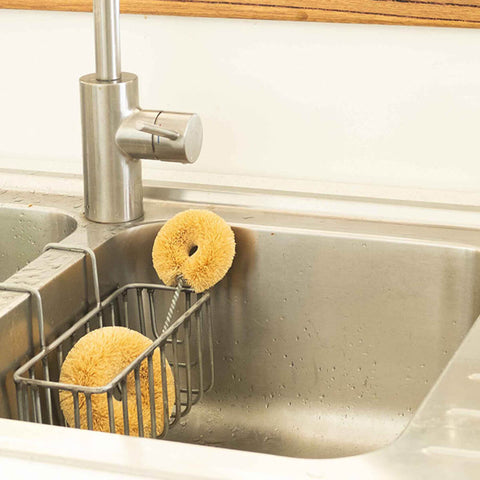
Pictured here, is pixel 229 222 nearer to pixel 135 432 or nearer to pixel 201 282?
pixel 201 282

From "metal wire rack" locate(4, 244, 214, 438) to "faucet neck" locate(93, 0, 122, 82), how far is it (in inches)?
7.5

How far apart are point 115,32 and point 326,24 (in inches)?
9.6

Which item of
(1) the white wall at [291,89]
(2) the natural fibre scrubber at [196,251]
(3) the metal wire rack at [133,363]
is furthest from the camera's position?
(1) the white wall at [291,89]

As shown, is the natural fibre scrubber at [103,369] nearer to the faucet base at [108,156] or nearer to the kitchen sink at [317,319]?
the kitchen sink at [317,319]

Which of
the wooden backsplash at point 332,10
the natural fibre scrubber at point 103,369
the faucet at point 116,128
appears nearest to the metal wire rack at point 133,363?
the natural fibre scrubber at point 103,369

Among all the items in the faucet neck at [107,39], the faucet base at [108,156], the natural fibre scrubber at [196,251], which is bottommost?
the natural fibre scrubber at [196,251]

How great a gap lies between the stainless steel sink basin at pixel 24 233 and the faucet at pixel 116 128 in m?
0.09

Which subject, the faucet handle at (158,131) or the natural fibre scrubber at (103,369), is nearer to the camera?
the natural fibre scrubber at (103,369)

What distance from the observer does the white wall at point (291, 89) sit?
3.53 feet

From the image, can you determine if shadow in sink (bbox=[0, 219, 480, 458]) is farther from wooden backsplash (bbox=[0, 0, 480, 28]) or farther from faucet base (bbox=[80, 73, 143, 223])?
wooden backsplash (bbox=[0, 0, 480, 28])

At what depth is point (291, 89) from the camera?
3.68ft

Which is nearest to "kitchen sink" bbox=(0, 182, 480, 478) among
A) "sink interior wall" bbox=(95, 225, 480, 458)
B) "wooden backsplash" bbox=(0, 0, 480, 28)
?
"sink interior wall" bbox=(95, 225, 480, 458)

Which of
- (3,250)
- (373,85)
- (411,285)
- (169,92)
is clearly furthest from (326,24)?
(3,250)

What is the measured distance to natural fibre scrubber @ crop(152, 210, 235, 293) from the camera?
975 millimetres
